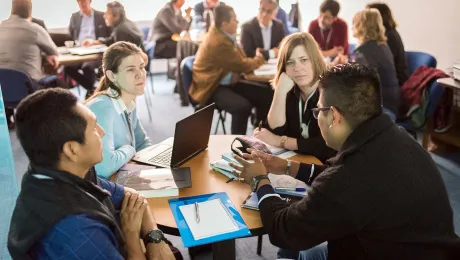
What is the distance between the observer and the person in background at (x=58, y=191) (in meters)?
1.16

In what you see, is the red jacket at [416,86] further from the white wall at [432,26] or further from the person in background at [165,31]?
the person in background at [165,31]

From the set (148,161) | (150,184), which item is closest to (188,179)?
(150,184)

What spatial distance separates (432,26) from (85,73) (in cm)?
409

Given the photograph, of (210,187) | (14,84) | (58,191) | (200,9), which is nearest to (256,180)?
(210,187)

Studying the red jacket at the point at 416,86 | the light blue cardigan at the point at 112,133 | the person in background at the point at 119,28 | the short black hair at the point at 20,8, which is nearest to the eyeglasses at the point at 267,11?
the person in background at the point at 119,28

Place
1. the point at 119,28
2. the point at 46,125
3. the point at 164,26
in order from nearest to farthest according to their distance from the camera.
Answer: the point at 46,125
the point at 119,28
the point at 164,26

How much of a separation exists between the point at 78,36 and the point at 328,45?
3.28 meters

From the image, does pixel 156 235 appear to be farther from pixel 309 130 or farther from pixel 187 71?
pixel 187 71

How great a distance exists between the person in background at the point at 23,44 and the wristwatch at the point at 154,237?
2994 mm

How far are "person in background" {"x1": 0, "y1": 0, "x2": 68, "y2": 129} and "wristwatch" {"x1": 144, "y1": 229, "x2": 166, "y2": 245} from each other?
9.82 feet

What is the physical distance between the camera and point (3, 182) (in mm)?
1954

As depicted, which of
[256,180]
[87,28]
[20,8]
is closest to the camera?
[256,180]

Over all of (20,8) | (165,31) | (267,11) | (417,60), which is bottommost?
(165,31)

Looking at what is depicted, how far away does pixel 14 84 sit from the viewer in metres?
3.93
